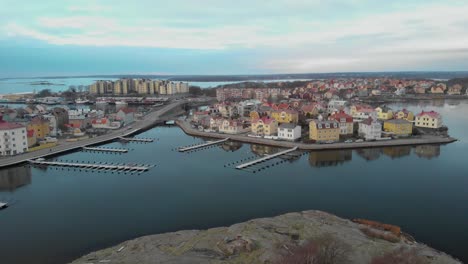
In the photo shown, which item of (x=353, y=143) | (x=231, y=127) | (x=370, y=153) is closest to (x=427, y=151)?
(x=370, y=153)

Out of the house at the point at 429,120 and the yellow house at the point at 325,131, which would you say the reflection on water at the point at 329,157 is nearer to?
the yellow house at the point at 325,131

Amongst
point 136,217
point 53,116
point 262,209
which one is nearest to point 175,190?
point 136,217

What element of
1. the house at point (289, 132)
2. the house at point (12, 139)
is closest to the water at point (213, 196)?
the house at point (12, 139)

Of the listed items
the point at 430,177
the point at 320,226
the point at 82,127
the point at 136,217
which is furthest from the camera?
the point at 82,127

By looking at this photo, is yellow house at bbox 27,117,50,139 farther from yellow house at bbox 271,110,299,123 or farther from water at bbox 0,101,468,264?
yellow house at bbox 271,110,299,123

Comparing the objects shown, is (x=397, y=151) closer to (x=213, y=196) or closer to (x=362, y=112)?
(x=362, y=112)

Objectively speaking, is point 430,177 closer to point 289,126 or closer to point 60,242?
point 289,126

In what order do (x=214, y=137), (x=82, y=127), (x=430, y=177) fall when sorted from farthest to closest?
(x=82, y=127) → (x=214, y=137) → (x=430, y=177)

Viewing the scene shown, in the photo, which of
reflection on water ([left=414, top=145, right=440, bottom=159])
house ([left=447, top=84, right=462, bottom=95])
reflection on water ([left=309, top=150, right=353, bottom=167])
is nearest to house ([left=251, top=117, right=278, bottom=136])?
reflection on water ([left=309, top=150, right=353, bottom=167])
